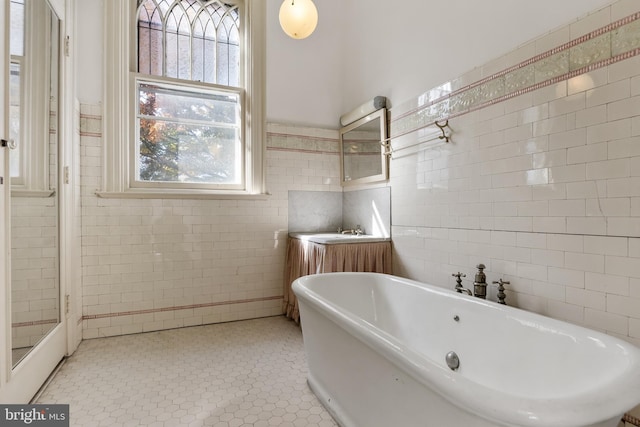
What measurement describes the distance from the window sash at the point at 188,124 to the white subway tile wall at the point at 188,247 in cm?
17

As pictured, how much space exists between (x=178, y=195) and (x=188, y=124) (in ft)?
2.20

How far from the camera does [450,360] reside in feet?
5.71

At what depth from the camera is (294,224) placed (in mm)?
3309

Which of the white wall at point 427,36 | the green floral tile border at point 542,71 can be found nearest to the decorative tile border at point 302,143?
the white wall at point 427,36

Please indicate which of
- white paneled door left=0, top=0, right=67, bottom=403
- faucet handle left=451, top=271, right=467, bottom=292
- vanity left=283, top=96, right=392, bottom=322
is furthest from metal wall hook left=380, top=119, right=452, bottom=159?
white paneled door left=0, top=0, right=67, bottom=403

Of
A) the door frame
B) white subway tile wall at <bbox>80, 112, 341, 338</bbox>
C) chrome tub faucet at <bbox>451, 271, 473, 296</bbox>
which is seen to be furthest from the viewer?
white subway tile wall at <bbox>80, 112, 341, 338</bbox>

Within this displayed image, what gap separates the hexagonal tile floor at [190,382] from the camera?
5.49 feet

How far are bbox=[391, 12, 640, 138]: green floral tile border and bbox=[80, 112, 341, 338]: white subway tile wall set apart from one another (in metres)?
1.36

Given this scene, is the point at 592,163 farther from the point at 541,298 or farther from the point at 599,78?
the point at 541,298

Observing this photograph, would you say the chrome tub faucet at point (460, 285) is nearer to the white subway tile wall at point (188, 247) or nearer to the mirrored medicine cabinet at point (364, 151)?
the mirrored medicine cabinet at point (364, 151)

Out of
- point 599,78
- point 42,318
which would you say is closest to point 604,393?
point 599,78

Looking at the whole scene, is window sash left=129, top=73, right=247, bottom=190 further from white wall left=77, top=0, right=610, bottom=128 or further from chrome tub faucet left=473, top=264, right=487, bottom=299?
chrome tub faucet left=473, top=264, right=487, bottom=299

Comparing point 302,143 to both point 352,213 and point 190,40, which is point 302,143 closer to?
point 352,213

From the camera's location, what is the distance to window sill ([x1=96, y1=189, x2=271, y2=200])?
2690 mm
